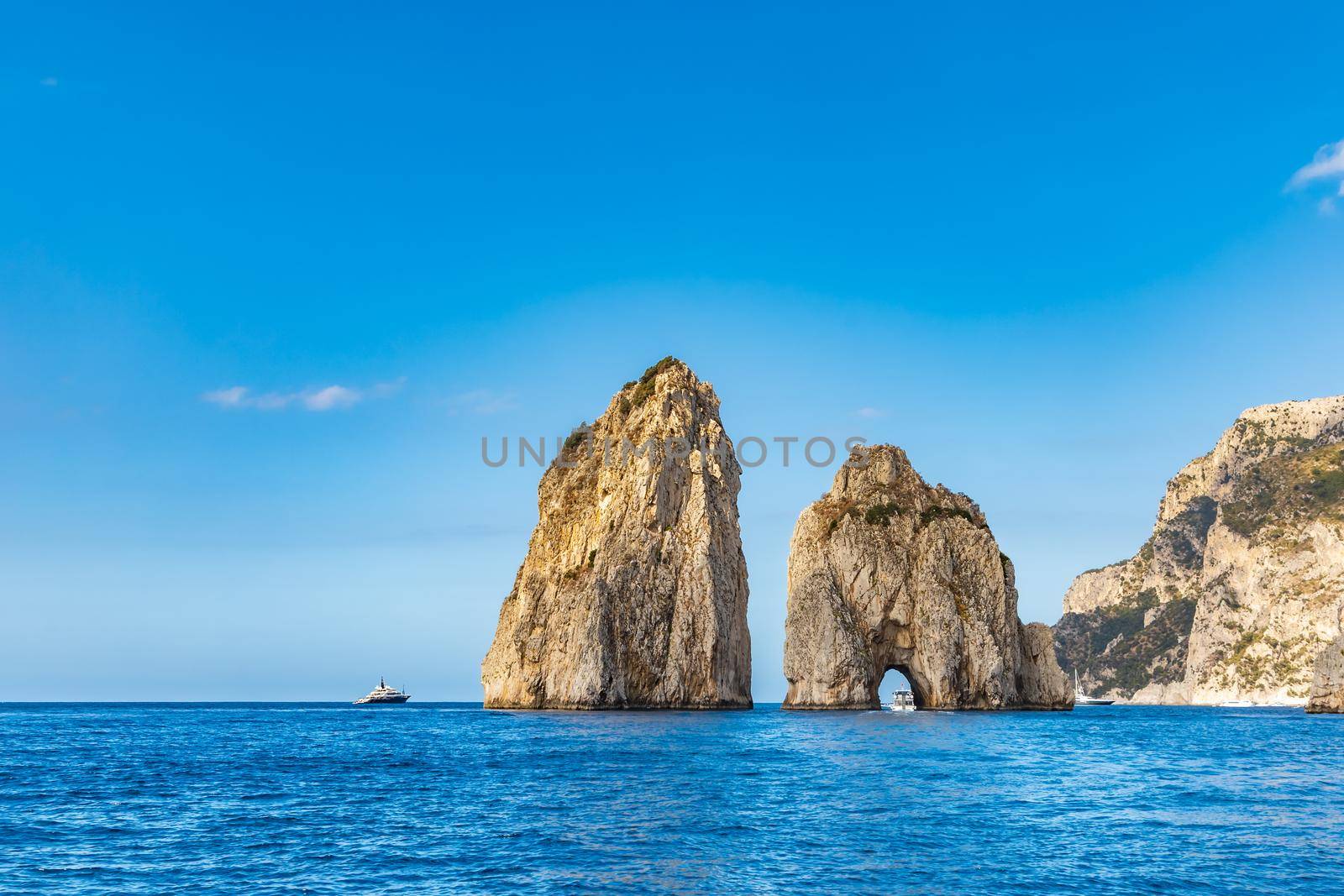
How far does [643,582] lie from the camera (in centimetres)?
12088

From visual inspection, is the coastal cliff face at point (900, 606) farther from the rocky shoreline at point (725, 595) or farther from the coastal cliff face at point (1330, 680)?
the coastal cliff face at point (1330, 680)

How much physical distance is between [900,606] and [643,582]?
28058 mm

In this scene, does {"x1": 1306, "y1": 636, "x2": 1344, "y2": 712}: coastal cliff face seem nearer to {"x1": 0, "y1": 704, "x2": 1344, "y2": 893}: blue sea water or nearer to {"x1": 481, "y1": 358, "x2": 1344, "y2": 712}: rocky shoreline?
{"x1": 481, "y1": 358, "x2": 1344, "y2": 712}: rocky shoreline

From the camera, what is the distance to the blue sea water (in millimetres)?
28453

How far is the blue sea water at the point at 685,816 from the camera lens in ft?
93.4

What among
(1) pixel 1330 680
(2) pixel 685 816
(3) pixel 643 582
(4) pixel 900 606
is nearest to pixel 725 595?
(3) pixel 643 582

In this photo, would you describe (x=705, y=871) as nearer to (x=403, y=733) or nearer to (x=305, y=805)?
(x=305, y=805)

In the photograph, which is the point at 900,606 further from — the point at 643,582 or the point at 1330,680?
the point at 1330,680

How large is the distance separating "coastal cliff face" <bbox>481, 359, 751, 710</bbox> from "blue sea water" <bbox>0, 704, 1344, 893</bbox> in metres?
42.2

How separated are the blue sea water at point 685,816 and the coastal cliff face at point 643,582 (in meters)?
42.2

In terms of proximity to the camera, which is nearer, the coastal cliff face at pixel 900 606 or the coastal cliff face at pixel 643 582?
the coastal cliff face at pixel 643 582

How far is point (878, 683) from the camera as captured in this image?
123875 mm

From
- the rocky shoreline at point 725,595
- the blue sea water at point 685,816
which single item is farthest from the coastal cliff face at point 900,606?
the blue sea water at point 685,816

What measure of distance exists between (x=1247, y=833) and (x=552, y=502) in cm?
10763
